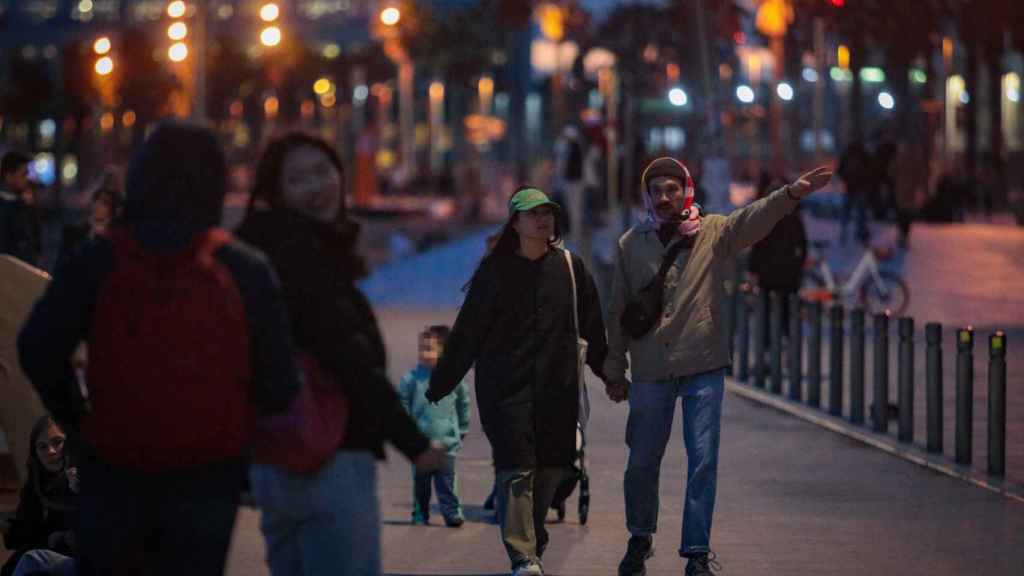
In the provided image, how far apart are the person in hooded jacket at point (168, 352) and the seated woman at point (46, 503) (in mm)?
2760

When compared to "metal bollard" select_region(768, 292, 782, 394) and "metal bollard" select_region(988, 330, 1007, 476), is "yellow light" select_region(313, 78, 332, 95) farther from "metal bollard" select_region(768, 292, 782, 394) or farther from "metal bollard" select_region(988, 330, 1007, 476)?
"metal bollard" select_region(988, 330, 1007, 476)

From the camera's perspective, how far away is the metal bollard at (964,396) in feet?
41.7

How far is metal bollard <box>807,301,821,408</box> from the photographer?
53.1 ft

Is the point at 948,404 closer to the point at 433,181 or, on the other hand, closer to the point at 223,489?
the point at 223,489

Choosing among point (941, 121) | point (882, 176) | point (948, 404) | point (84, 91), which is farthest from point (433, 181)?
point (948, 404)

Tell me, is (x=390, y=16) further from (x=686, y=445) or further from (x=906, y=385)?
(x=686, y=445)

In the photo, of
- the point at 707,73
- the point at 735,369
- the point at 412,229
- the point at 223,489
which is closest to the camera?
the point at 223,489

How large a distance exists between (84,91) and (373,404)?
11776 centimetres

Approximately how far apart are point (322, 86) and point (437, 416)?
141 m

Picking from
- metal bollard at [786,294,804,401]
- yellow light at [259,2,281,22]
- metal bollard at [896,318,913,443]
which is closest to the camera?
metal bollard at [896,318,913,443]

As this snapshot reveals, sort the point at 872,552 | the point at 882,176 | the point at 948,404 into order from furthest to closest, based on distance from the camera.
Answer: the point at 882,176
the point at 948,404
the point at 872,552

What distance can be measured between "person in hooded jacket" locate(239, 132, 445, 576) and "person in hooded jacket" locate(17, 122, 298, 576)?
1.18 ft

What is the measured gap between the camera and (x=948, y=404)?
16422mm

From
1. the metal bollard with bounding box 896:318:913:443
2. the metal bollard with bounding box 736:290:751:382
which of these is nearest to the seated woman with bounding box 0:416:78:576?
the metal bollard with bounding box 896:318:913:443
